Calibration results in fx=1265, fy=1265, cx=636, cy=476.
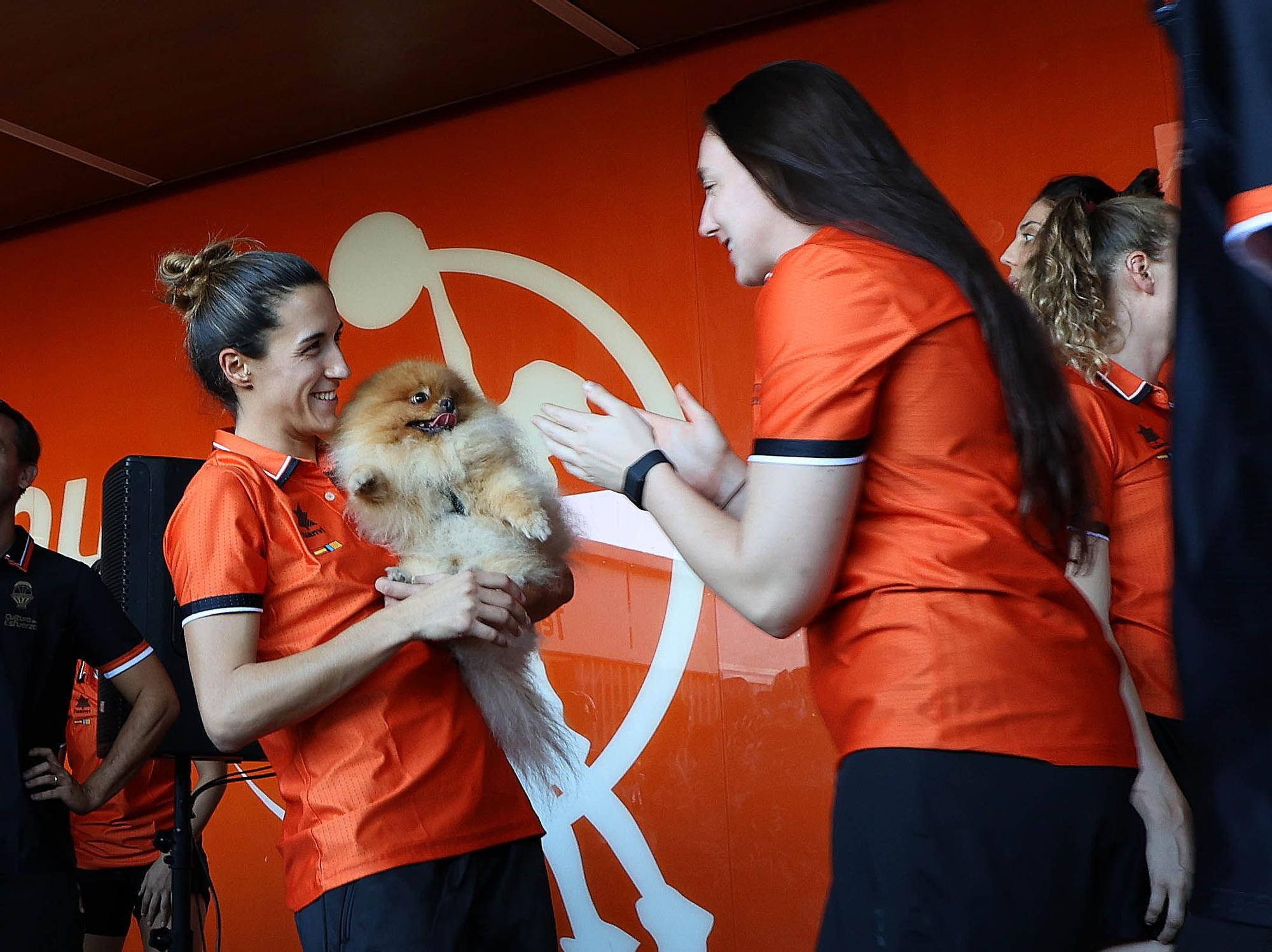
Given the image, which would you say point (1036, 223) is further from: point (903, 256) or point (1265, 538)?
point (1265, 538)

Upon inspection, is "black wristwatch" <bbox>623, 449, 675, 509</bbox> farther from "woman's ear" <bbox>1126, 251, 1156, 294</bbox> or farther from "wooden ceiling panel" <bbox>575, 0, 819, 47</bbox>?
"wooden ceiling panel" <bbox>575, 0, 819, 47</bbox>

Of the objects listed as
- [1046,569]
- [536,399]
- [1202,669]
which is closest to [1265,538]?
[1202,669]

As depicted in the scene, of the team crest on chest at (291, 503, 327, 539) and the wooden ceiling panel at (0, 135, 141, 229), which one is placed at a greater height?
the wooden ceiling panel at (0, 135, 141, 229)

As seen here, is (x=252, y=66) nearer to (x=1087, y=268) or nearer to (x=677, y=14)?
(x=677, y=14)

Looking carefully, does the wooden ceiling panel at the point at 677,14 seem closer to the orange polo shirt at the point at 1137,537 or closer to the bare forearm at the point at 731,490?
the orange polo shirt at the point at 1137,537

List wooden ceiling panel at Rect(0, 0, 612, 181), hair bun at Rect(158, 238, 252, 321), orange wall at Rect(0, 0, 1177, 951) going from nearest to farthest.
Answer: hair bun at Rect(158, 238, 252, 321) < orange wall at Rect(0, 0, 1177, 951) < wooden ceiling panel at Rect(0, 0, 612, 181)

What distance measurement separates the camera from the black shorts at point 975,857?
1.20 m

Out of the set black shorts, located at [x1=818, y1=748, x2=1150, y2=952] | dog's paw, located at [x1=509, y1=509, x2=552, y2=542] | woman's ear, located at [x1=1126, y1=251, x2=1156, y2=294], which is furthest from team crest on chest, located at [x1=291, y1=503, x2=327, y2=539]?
woman's ear, located at [x1=1126, y1=251, x2=1156, y2=294]

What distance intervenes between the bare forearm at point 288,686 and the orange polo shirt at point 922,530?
78 centimetres

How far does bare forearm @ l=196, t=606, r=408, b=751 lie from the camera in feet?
5.94

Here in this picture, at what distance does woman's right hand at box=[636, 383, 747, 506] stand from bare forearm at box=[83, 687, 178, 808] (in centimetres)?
→ 189

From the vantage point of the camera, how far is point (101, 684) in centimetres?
306

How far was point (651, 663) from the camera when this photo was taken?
13.3ft

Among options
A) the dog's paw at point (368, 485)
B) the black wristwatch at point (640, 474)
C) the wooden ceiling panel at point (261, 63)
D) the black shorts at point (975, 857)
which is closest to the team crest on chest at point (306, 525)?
the dog's paw at point (368, 485)
